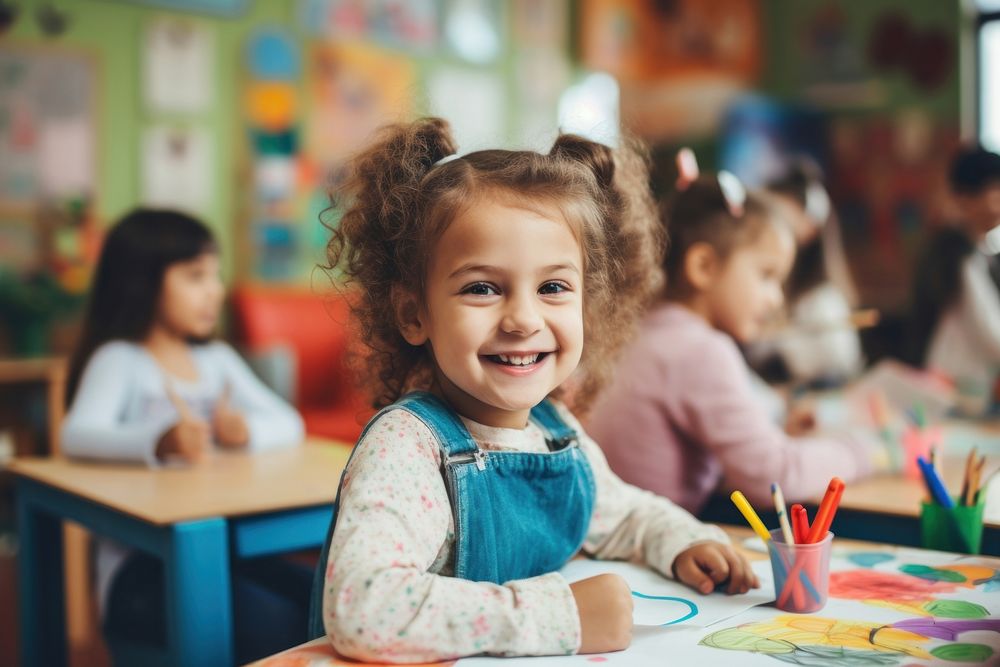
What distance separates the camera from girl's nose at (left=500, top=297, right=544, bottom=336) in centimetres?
85

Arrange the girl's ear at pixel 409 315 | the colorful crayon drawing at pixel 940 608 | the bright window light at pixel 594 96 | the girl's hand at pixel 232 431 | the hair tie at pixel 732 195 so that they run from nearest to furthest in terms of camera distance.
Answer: the colorful crayon drawing at pixel 940 608, the girl's ear at pixel 409 315, the hair tie at pixel 732 195, the girl's hand at pixel 232 431, the bright window light at pixel 594 96

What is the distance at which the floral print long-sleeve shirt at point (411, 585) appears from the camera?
0.70 meters

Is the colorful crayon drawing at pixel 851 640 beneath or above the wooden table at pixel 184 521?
above

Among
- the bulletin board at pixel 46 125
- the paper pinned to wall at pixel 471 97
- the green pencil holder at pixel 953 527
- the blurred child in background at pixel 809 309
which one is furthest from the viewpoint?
the paper pinned to wall at pixel 471 97

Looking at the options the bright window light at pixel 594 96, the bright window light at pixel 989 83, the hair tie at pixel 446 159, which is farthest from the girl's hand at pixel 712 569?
the bright window light at pixel 989 83

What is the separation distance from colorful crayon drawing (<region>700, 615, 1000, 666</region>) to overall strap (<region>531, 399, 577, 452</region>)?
0.90 ft

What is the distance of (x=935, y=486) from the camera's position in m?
1.11

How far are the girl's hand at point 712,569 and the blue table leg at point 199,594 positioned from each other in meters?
0.60

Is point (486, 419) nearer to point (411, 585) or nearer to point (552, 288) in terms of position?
point (552, 288)

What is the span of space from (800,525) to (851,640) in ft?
0.42

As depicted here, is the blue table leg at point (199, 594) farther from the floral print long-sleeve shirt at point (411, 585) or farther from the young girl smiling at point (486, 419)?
the floral print long-sleeve shirt at point (411, 585)

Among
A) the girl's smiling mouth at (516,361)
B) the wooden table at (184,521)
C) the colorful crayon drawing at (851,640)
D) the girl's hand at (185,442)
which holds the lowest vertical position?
the wooden table at (184,521)

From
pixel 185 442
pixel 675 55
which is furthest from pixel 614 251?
pixel 675 55

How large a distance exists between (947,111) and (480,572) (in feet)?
15.6
